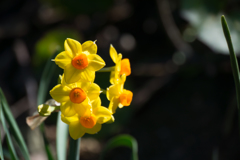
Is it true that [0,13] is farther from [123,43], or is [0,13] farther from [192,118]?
[192,118]

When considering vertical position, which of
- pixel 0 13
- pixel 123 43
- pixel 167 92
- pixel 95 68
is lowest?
pixel 167 92

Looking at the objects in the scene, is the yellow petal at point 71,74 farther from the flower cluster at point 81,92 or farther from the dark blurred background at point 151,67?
the dark blurred background at point 151,67

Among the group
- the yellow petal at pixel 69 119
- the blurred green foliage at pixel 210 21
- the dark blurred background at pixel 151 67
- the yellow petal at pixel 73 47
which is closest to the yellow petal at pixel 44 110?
the yellow petal at pixel 69 119

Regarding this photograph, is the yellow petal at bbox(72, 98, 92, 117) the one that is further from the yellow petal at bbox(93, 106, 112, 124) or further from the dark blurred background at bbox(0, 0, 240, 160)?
the dark blurred background at bbox(0, 0, 240, 160)

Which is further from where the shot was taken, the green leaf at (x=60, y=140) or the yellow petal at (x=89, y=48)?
the green leaf at (x=60, y=140)

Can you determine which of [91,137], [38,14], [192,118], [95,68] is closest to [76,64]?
[95,68]

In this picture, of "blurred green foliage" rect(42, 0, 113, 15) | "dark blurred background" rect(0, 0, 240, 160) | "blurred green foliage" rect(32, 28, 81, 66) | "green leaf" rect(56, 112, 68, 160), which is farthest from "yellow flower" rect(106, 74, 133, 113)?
"blurred green foliage" rect(42, 0, 113, 15)
